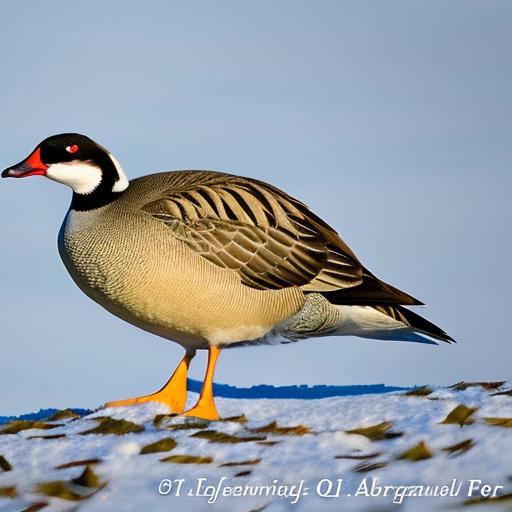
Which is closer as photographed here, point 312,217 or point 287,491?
point 287,491

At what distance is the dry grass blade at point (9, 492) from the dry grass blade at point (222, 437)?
1392 mm

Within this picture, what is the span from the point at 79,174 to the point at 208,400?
2324 mm

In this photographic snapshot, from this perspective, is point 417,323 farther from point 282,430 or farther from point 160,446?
point 160,446

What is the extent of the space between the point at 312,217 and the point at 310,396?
1.94 meters

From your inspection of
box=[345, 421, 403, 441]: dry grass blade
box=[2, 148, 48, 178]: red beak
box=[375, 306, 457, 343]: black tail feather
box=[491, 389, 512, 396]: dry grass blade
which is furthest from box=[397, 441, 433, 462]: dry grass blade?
box=[2, 148, 48, 178]: red beak

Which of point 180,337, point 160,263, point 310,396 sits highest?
point 160,263

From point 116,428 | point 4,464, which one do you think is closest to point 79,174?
point 116,428

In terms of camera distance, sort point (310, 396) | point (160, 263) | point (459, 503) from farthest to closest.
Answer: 1. point (310, 396)
2. point (160, 263)
3. point (459, 503)

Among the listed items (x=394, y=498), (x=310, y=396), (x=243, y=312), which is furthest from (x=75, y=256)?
(x=394, y=498)

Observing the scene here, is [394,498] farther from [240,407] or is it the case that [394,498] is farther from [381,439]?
[240,407]

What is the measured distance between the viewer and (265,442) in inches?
331

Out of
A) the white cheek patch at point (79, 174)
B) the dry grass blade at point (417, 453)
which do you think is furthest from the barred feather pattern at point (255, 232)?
the dry grass blade at point (417, 453)

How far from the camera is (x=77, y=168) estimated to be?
417 inches

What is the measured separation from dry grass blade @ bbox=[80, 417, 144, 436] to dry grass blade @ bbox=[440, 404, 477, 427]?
241 cm
